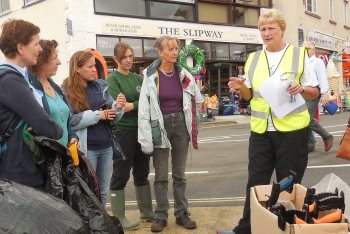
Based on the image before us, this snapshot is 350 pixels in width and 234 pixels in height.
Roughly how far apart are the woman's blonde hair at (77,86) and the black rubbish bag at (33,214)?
5.05 ft

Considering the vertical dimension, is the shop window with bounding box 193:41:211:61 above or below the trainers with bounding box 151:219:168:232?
above

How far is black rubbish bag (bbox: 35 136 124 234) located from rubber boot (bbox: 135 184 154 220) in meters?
1.92

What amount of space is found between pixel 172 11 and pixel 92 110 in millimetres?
13400

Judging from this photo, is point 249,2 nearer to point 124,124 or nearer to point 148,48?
point 148,48

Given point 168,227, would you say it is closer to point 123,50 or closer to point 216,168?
point 123,50

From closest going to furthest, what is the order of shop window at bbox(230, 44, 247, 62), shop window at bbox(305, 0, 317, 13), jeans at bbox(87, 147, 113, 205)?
1. jeans at bbox(87, 147, 113, 205)
2. shop window at bbox(230, 44, 247, 62)
3. shop window at bbox(305, 0, 317, 13)

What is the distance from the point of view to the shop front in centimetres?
1465

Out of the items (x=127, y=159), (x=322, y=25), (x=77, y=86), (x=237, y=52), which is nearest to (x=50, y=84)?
(x=77, y=86)

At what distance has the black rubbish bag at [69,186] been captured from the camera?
91.5 inches

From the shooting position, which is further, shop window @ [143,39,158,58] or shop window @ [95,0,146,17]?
shop window @ [143,39,158,58]

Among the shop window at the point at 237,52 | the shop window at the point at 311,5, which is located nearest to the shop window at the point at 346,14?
the shop window at the point at 311,5

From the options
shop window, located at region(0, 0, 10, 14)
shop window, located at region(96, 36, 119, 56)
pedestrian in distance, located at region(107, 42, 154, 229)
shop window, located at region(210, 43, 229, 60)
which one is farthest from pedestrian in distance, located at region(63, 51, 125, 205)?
shop window, located at region(0, 0, 10, 14)

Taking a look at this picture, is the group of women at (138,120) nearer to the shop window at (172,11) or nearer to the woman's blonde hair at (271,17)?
the woman's blonde hair at (271,17)

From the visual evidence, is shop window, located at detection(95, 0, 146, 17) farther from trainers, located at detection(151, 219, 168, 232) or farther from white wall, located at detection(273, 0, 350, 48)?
trainers, located at detection(151, 219, 168, 232)
